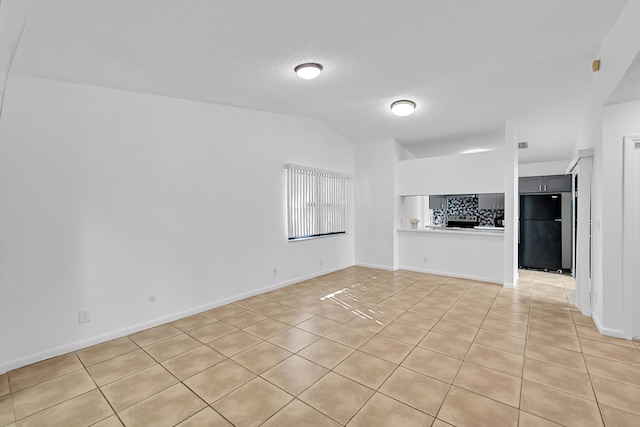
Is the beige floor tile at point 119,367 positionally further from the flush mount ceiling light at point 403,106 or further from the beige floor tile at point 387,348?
the flush mount ceiling light at point 403,106

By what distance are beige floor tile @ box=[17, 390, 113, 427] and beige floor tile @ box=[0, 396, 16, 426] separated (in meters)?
0.09

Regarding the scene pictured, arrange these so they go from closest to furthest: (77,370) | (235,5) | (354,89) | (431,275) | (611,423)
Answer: (611,423) < (235,5) < (77,370) < (354,89) < (431,275)

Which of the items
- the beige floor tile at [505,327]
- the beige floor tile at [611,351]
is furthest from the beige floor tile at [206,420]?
the beige floor tile at [611,351]

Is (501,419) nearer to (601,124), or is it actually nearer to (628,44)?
(628,44)

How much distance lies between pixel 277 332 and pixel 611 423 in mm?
2524

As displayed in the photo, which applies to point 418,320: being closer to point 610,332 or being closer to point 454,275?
point 610,332

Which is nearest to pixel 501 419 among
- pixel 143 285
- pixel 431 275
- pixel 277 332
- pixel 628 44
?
pixel 277 332

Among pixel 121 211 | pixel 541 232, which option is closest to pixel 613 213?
pixel 541 232

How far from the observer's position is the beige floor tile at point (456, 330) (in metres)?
2.87

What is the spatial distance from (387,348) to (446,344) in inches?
22.5

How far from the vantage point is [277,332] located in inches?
119

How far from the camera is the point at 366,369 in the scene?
2303mm

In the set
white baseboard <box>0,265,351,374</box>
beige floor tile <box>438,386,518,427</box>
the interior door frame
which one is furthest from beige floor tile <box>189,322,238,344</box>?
the interior door frame

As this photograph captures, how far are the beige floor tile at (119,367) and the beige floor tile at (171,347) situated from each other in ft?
0.21
